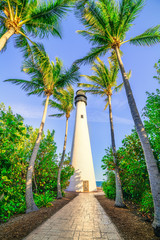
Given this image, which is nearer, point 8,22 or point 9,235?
point 9,235

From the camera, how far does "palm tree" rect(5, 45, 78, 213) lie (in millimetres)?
6102

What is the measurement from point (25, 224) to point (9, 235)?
34.5 inches

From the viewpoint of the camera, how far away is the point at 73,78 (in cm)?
872

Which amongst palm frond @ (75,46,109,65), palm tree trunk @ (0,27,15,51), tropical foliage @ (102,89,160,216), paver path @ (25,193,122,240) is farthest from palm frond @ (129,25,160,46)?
paver path @ (25,193,122,240)

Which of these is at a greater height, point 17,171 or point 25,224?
point 17,171

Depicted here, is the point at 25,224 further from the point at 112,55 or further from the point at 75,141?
the point at 75,141

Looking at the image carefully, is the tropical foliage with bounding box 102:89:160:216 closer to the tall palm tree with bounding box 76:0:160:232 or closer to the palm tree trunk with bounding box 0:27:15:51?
the tall palm tree with bounding box 76:0:160:232

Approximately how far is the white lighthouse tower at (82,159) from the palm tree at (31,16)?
1350 cm

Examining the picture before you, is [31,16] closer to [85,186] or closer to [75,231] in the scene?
[75,231]

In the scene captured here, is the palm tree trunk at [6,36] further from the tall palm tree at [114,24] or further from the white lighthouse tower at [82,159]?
the white lighthouse tower at [82,159]

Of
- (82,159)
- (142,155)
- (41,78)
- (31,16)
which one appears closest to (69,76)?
(41,78)

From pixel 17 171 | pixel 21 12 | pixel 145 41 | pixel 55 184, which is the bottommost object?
pixel 55 184

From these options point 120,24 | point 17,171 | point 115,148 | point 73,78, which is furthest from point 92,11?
point 17,171

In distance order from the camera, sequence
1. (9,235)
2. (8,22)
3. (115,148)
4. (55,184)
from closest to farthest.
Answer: (9,235), (8,22), (115,148), (55,184)
